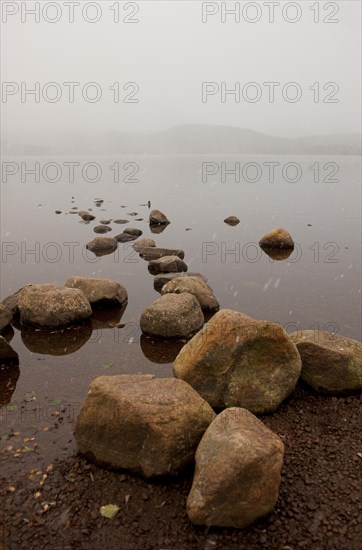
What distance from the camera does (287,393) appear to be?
38.0 ft

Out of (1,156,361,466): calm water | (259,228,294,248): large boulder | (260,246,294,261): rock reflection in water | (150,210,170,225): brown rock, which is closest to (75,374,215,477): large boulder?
(1,156,361,466): calm water

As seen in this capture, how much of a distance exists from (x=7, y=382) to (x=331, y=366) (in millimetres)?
9731

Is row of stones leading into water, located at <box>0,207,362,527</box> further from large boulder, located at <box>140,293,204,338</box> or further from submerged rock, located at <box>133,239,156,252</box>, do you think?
submerged rock, located at <box>133,239,156,252</box>

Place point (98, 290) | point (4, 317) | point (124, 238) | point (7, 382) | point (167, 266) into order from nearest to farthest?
point (7, 382), point (4, 317), point (98, 290), point (167, 266), point (124, 238)

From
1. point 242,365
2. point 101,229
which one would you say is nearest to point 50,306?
point 242,365

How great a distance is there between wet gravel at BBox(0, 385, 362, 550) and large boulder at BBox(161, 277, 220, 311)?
9463 millimetres

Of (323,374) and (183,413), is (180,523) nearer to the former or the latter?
(183,413)

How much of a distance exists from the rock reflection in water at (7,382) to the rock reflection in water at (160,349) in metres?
4.38

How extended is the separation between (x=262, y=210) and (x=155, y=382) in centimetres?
4979

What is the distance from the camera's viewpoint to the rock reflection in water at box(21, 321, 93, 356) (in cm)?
1532

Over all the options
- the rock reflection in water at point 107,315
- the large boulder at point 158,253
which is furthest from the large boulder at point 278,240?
the rock reflection in water at point 107,315

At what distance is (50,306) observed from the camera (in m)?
16.6

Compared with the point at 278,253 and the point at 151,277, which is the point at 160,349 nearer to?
the point at 151,277

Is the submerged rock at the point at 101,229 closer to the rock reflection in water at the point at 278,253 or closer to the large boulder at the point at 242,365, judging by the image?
the rock reflection in water at the point at 278,253
